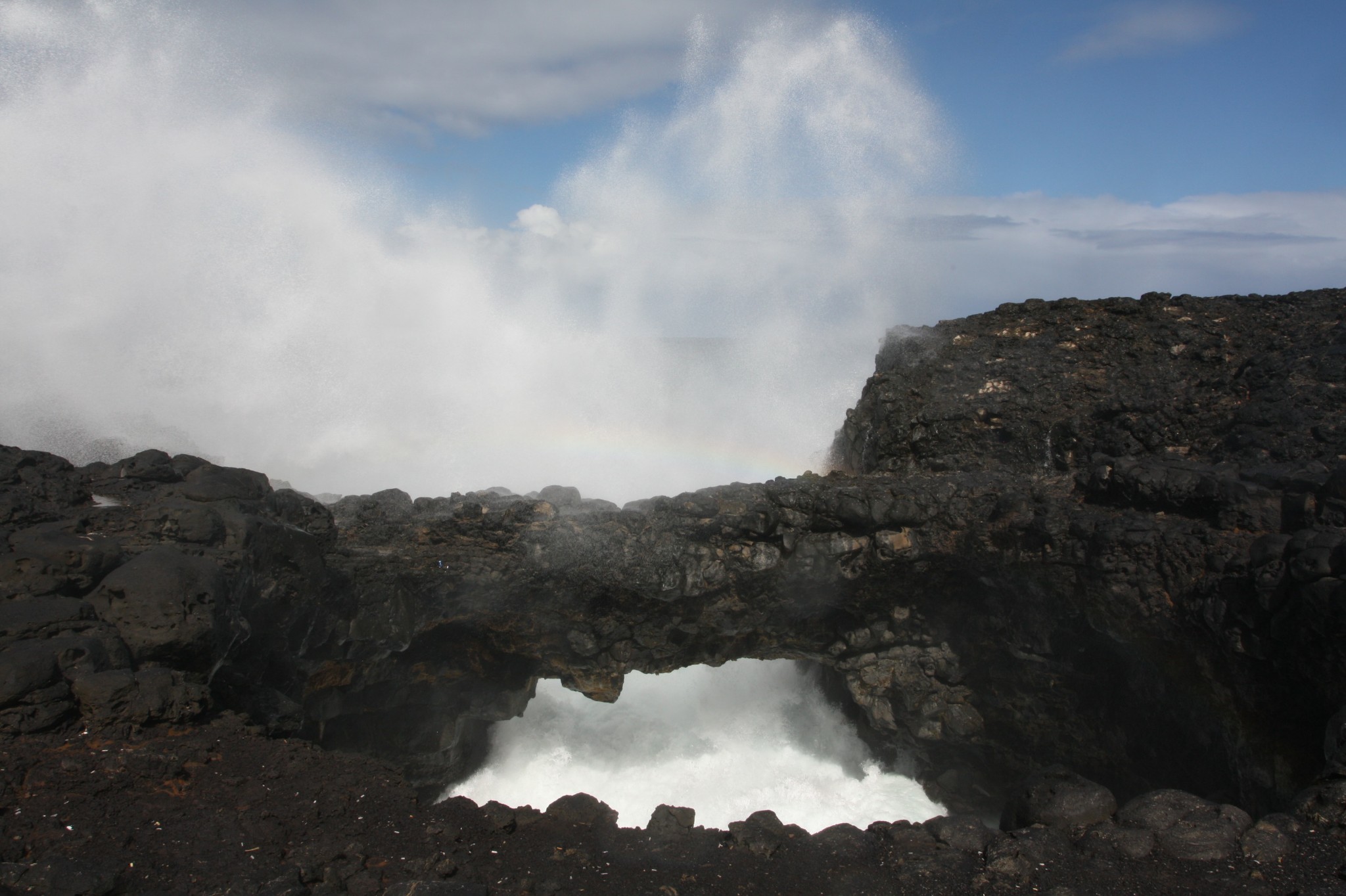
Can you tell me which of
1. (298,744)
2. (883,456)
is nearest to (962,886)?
(298,744)

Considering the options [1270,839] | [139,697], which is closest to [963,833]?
[1270,839]

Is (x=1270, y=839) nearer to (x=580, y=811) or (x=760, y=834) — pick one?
(x=760, y=834)

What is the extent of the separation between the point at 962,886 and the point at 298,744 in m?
5.90

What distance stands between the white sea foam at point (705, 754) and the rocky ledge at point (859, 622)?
71cm

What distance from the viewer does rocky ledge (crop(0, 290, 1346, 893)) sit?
6.89 meters

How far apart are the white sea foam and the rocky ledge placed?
0.71 meters

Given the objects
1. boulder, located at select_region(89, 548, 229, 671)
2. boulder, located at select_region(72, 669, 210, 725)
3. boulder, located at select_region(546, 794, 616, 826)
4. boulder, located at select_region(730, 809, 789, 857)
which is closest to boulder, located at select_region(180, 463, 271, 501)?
boulder, located at select_region(89, 548, 229, 671)

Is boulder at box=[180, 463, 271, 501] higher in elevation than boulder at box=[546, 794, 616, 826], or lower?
higher

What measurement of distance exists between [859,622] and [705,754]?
14.1ft

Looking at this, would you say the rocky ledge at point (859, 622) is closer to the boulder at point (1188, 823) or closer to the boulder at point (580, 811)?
the boulder at point (1188, 823)

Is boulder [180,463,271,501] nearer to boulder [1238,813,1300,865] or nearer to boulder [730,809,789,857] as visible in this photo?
boulder [730,809,789,857]

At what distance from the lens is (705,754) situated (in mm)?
14797

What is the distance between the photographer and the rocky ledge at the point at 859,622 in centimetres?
689

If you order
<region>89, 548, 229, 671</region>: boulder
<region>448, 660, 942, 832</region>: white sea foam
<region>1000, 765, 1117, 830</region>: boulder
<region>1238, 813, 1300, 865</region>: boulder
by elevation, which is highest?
<region>89, 548, 229, 671</region>: boulder
